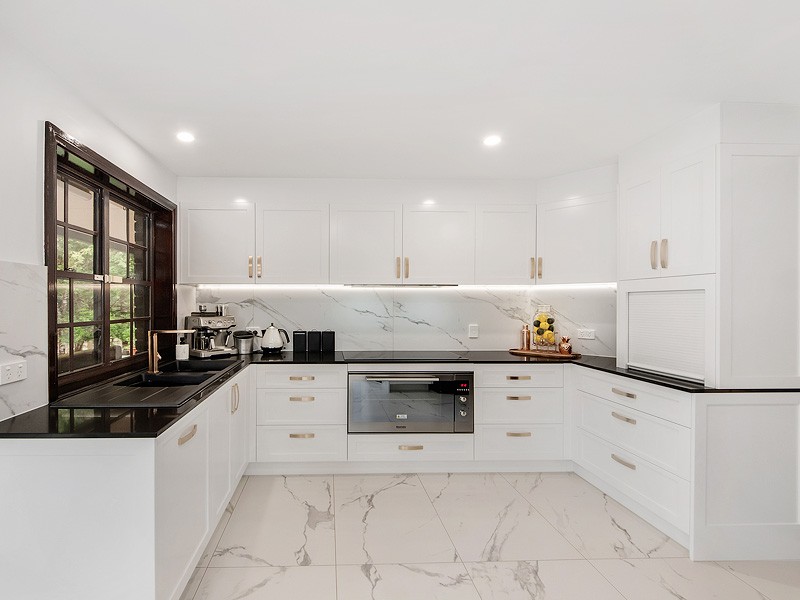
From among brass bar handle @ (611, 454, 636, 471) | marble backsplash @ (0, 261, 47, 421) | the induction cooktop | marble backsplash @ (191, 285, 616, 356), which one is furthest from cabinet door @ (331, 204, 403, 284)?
marble backsplash @ (0, 261, 47, 421)

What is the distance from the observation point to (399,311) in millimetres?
4289

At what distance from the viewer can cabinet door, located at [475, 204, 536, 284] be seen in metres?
4.00

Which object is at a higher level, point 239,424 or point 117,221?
point 117,221

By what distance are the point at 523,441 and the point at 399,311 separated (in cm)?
150

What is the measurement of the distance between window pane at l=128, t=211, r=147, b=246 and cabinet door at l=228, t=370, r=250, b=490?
1227mm

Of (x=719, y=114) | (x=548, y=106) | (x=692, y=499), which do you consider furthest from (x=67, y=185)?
(x=692, y=499)

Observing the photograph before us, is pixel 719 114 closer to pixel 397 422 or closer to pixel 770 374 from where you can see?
pixel 770 374

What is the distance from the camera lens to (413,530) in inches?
108

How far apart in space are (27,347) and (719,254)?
10.7ft

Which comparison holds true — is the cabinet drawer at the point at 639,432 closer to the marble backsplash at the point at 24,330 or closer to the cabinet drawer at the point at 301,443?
the cabinet drawer at the point at 301,443

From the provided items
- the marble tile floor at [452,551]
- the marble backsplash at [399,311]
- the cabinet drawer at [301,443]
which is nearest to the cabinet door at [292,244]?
the marble backsplash at [399,311]

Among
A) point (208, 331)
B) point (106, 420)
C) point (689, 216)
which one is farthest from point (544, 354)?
point (106, 420)

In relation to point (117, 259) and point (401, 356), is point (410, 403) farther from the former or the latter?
point (117, 259)

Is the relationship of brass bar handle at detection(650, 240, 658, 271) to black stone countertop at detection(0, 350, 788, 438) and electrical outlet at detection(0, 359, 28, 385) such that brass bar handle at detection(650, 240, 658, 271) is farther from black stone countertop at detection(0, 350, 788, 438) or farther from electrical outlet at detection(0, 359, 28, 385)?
electrical outlet at detection(0, 359, 28, 385)
